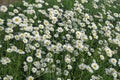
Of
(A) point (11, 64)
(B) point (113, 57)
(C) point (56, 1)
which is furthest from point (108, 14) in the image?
(A) point (11, 64)

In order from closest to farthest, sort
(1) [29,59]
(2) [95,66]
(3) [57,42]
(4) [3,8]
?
(1) [29,59], (2) [95,66], (3) [57,42], (4) [3,8]

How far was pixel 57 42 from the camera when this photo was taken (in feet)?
23.5

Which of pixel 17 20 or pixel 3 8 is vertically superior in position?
pixel 3 8

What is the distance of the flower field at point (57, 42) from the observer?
616cm

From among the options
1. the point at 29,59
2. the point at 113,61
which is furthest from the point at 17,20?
the point at 113,61

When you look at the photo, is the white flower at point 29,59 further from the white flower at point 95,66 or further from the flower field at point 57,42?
the white flower at point 95,66

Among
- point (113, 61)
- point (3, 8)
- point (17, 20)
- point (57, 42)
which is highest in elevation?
point (3, 8)

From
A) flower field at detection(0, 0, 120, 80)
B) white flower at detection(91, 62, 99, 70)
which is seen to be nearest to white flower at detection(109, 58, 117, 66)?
flower field at detection(0, 0, 120, 80)

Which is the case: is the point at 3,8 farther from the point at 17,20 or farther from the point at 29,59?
the point at 29,59

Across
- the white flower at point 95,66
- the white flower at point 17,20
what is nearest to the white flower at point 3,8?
the white flower at point 17,20

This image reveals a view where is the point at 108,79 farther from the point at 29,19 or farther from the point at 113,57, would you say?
the point at 29,19

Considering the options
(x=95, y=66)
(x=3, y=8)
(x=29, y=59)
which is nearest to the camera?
(x=29, y=59)

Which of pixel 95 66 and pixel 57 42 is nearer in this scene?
pixel 95 66

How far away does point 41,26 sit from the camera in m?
7.37
